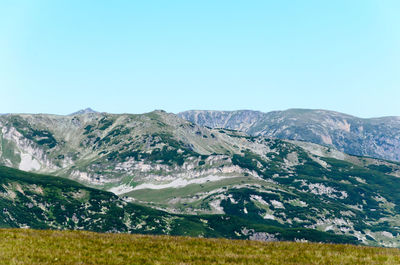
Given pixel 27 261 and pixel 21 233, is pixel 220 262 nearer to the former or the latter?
pixel 27 261

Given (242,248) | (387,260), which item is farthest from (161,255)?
(387,260)

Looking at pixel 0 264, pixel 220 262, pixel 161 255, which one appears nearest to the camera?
pixel 0 264

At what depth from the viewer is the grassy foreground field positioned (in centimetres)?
2056

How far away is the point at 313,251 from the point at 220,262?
A: 700 cm

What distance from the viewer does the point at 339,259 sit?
22500 millimetres

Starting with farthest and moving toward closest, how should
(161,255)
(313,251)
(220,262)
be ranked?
(313,251), (161,255), (220,262)

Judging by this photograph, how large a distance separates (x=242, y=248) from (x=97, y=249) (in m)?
8.64

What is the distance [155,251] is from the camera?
23.1 meters

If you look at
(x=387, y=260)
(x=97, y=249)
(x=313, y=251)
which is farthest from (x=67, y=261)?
(x=387, y=260)

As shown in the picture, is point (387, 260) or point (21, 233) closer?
point (387, 260)

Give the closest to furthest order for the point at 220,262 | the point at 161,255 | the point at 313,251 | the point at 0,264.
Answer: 1. the point at 0,264
2. the point at 220,262
3. the point at 161,255
4. the point at 313,251

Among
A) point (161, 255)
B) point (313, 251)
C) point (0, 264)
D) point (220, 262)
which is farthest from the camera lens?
point (313, 251)

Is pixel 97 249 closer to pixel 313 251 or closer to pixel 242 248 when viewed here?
pixel 242 248

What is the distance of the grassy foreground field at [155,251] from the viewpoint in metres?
20.6
